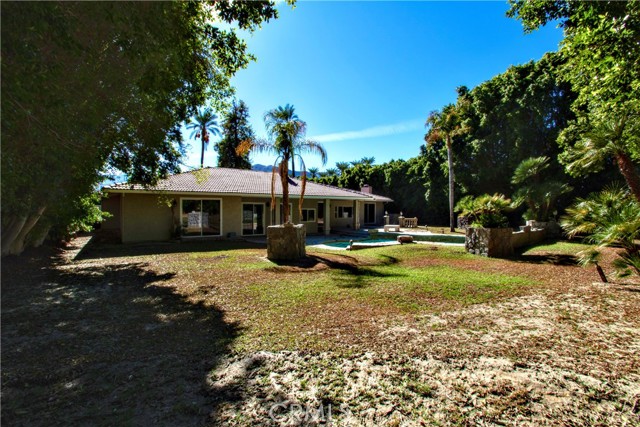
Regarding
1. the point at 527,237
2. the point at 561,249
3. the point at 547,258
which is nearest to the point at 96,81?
the point at 547,258

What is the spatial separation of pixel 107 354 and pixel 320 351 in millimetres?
2557

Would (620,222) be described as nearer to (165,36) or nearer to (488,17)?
(488,17)

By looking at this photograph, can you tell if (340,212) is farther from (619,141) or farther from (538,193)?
(619,141)

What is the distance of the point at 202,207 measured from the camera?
17125mm

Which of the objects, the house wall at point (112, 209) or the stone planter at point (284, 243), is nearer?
the stone planter at point (284, 243)

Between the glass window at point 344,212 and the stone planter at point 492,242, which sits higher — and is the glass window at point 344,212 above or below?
above

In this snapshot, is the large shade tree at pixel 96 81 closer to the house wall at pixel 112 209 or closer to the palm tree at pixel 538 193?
the house wall at pixel 112 209

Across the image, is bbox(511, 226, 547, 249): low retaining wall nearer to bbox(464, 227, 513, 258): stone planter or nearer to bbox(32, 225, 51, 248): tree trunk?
bbox(464, 227, 513, 258): stone planter

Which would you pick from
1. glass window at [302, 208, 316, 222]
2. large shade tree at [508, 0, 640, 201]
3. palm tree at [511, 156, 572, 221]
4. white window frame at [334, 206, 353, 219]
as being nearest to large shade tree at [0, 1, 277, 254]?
large shade tree at [508, 0, 640, 201]

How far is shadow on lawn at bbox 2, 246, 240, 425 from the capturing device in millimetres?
2564

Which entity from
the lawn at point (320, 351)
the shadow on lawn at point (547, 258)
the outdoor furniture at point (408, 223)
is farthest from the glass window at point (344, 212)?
the lawn at point (320, 351)

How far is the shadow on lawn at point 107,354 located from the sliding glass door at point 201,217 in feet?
33.0

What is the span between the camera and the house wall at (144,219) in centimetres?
1526

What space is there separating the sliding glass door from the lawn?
30.7 feet
